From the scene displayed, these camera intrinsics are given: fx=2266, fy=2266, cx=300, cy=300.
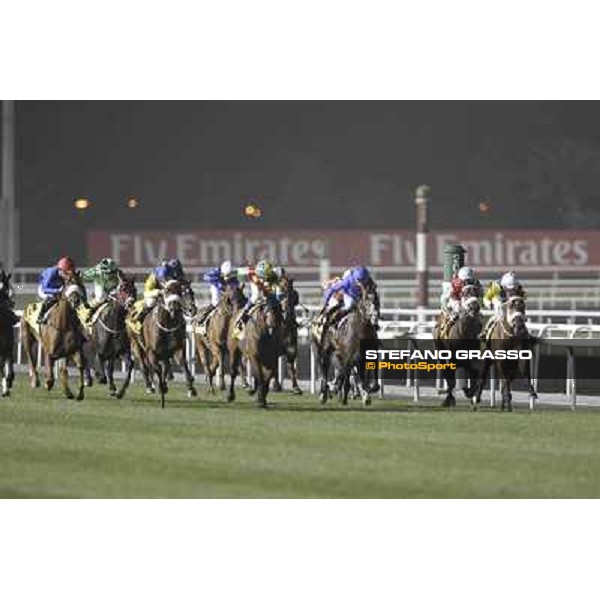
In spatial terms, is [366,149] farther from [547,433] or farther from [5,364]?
[547,433]

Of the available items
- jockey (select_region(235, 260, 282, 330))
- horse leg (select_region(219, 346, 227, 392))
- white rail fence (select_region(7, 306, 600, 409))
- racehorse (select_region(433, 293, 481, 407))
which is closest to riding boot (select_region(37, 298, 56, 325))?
horse leg (select_region(219, 346, 227, 392))

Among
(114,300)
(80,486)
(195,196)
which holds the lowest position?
(80,486)

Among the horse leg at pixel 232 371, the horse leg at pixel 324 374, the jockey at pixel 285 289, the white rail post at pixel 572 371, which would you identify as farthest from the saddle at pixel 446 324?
the horse leg at pixel 232 371

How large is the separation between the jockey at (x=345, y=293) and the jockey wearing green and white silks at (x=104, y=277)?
325 centimetres

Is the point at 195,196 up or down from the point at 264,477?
up

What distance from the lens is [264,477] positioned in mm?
17109

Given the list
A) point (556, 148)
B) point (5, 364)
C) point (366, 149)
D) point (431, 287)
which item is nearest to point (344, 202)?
point (366, 149)

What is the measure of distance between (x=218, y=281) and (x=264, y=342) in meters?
3.77

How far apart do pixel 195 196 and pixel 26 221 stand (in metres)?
4.68

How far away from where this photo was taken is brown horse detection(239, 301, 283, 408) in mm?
23484

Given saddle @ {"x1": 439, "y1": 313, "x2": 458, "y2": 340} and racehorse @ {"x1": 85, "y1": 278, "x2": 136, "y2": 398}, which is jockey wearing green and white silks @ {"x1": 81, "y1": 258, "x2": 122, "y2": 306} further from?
saddle @ {"x1": 439, "y1": 313, "x2": 458, "y2": 340}

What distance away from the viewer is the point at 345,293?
24438mm

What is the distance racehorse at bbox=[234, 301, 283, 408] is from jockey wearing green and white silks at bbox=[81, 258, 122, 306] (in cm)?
399

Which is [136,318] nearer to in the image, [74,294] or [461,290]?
[74,294]
